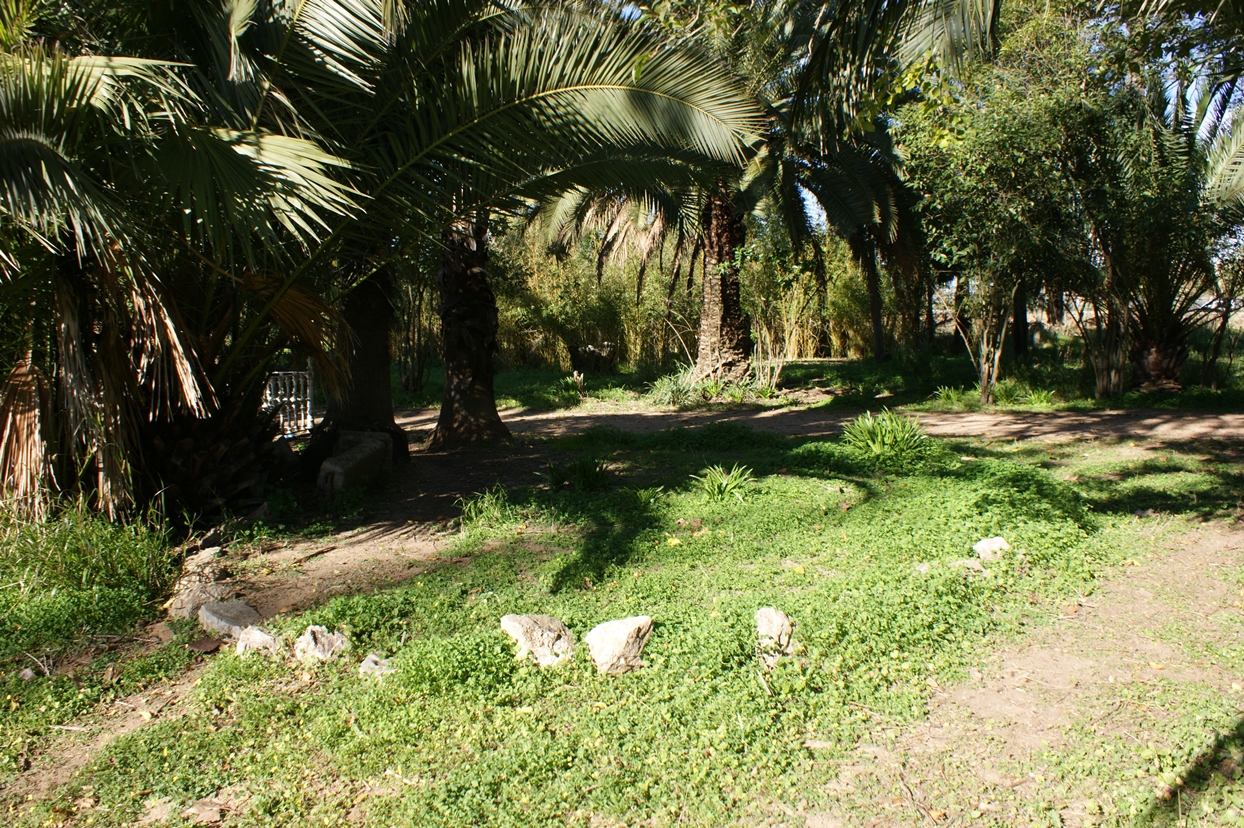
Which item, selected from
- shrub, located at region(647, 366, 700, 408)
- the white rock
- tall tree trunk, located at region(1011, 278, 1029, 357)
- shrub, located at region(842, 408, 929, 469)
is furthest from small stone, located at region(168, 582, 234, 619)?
tall tree trunk, located at region(1011, 278, 1029, 357)

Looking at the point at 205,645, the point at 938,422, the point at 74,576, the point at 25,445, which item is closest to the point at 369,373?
the point at 25,445

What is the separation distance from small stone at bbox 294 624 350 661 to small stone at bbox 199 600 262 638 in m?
0.41

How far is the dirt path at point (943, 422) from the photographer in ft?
29.2

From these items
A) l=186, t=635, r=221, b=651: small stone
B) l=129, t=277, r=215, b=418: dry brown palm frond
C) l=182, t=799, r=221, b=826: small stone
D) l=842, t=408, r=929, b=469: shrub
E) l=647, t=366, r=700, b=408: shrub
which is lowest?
l=182, t=799, r=221, b=826: small stone

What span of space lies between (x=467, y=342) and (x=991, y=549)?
5908 millimetres

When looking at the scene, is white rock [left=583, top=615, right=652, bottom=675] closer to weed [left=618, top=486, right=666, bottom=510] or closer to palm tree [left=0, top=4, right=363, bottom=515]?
palm tree [left=0, top=4, right=363, bottom=515]

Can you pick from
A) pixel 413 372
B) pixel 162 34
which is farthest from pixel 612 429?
pixel 413 372

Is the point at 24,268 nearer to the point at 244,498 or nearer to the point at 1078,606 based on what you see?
the point at 244,498

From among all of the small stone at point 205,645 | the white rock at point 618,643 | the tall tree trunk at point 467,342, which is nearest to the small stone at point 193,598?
the small stone at point 205,645

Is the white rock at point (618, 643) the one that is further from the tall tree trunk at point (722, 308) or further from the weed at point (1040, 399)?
the tall tree trunk at point (722, 308)

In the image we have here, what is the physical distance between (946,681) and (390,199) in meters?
3.98

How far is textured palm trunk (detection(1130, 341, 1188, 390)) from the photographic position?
11695mm

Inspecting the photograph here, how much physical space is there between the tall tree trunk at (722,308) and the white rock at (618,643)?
10.9m

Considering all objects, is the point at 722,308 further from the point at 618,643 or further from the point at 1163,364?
the point at 618,643
